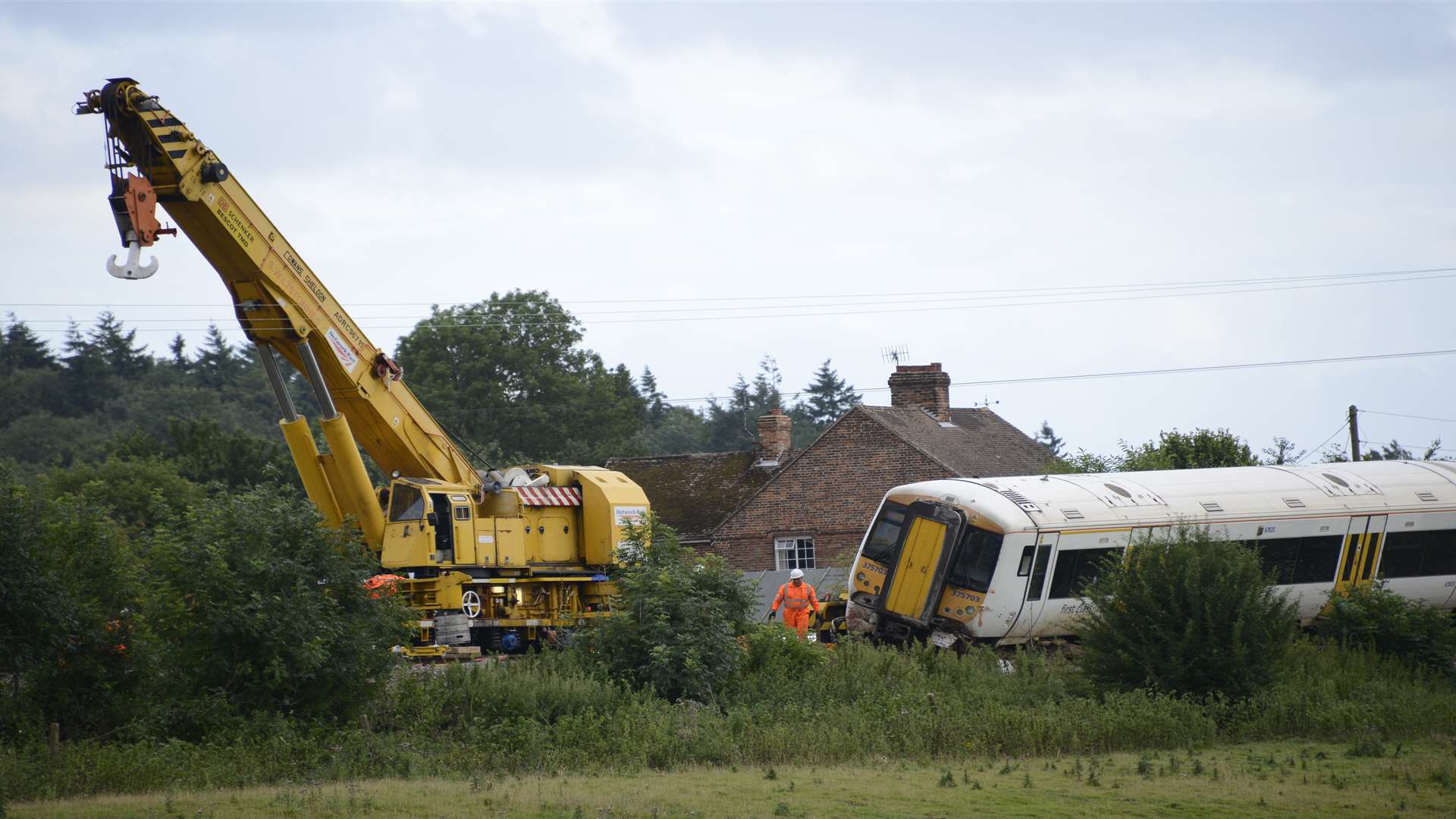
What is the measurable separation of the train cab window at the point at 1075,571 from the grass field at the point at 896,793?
6.76 meters

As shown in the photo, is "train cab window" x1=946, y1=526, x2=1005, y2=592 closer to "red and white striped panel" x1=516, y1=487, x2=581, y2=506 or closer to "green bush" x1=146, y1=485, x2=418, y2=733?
"red and white striped panel" x1=516, y1=487, x2=581, y2=506

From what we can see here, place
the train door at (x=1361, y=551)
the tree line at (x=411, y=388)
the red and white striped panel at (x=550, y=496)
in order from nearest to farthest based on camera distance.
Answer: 1. the train door at (x=1361, y=551)
2. the red and white striped panel at (x=550, y=496)
3. the tree line at (x=411, y=388)

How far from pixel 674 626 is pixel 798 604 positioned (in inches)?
169

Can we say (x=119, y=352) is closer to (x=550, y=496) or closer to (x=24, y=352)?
(x=24, y=352)

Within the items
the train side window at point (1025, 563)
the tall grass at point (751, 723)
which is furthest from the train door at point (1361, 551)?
the train side window at point (1025, 563)

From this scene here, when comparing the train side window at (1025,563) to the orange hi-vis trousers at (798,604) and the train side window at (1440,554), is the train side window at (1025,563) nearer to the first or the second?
the orange hi-vis trousers at (798,604)

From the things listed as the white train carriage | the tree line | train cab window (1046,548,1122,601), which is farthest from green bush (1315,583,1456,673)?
the tree line

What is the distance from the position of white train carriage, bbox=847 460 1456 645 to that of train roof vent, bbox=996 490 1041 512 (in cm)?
2

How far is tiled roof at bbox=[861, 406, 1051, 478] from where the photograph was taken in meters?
39.6

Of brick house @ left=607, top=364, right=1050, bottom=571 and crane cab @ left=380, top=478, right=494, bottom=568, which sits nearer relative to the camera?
crane cab @ left=380, top=478, right=494, bottom=568

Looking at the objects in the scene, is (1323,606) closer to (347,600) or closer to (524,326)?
(347,600)

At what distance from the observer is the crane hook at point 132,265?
17172mm

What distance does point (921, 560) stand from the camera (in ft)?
71.0

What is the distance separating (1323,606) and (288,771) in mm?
16213
